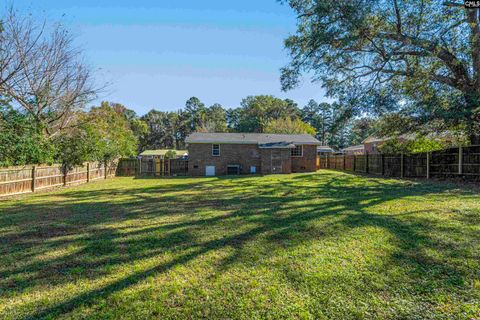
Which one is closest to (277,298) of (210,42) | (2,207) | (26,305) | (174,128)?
(26,305)

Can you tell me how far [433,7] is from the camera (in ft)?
36.5

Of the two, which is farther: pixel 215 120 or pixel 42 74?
pixel 215 120

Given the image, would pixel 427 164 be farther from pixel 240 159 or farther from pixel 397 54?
pixel 240 159

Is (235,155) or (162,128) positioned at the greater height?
(162,128)

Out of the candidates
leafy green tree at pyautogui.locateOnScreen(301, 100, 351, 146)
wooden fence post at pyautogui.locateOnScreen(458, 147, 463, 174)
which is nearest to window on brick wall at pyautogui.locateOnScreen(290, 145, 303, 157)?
wooden fence post at pyautogui.locateOnScreen(458, 147, 463, 174)

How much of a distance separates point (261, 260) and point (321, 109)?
59.5 m

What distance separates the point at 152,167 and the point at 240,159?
7465 millimetres

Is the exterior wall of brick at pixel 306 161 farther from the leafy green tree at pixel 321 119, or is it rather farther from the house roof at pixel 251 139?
the leafy green tree at pixel 321 119

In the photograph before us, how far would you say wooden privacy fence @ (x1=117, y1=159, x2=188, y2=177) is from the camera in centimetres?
2159

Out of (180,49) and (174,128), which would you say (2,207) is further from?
(174,128)

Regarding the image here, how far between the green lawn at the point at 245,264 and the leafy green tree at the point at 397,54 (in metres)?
7.96

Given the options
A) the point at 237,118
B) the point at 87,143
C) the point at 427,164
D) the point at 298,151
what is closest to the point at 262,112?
the point at 237,118

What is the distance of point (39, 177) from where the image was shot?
1174 cm


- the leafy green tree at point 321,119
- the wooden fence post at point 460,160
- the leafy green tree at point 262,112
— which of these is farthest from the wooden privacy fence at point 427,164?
the leafy green tree at point 321,119
